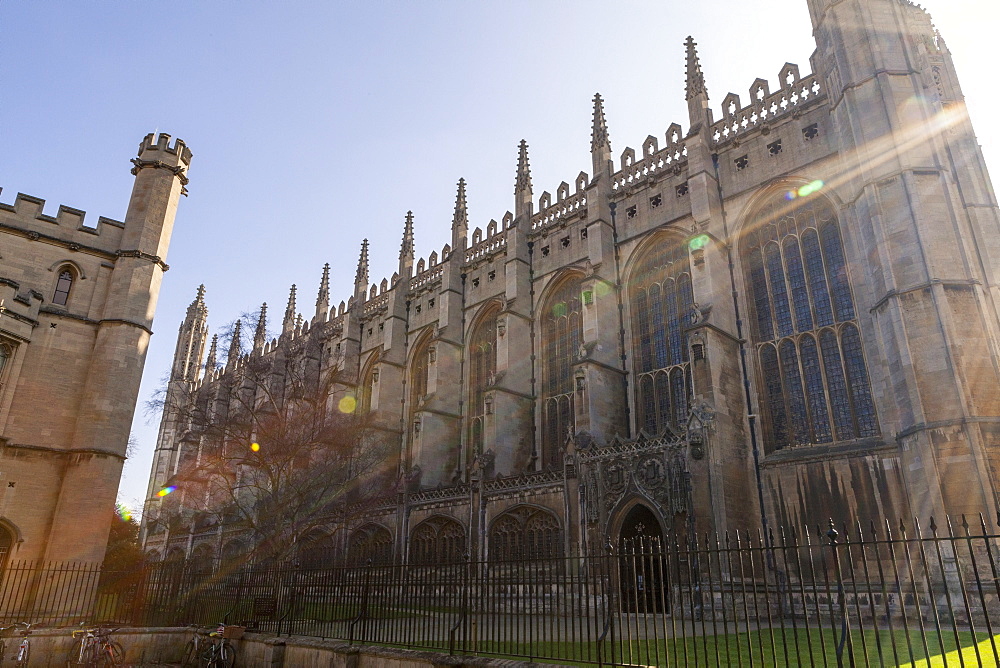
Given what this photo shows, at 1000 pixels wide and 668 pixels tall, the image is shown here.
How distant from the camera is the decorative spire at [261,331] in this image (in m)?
32.4

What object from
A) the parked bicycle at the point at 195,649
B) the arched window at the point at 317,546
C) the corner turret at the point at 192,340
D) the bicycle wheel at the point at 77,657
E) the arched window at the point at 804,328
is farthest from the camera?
the corner turret at the point at 192,340

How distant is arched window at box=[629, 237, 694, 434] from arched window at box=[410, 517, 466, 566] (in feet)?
27.1

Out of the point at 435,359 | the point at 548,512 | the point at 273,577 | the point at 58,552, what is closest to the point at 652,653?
the point at 273,577

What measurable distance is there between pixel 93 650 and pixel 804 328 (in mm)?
20235

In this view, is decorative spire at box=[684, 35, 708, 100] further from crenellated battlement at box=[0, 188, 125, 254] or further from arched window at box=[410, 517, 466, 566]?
crenellated battlement at box=[0, 188, 125, 254]

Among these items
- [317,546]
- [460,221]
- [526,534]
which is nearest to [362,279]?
[460,221]

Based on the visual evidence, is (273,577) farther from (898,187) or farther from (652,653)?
(898,187)

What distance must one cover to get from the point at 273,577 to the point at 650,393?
1533 cm

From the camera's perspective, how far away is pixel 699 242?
22.7m

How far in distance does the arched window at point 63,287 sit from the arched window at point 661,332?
1974cm

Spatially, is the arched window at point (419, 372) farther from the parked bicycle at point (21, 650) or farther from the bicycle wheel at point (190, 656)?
the parked bicycle at point (21, 650)

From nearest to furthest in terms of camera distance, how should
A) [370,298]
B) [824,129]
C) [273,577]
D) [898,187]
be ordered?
[273,577] < [898,187] < [824,129] < [370,298]

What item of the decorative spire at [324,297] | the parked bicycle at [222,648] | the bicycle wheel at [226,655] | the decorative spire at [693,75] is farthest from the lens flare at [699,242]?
the decorative spire at [324,297]

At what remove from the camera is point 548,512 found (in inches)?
874
